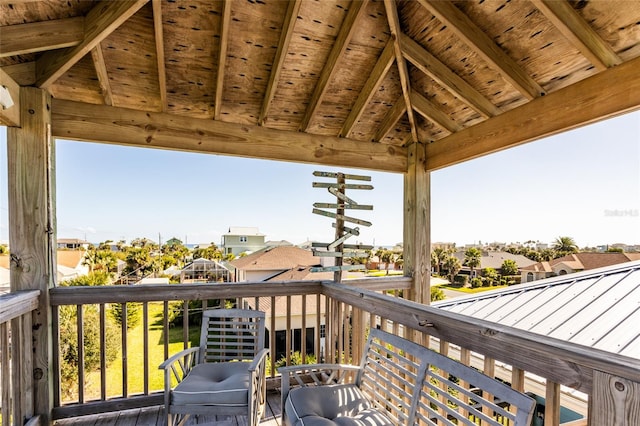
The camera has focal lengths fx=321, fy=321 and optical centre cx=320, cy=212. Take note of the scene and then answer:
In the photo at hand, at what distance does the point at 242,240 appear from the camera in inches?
181

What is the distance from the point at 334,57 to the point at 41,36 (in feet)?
6.87

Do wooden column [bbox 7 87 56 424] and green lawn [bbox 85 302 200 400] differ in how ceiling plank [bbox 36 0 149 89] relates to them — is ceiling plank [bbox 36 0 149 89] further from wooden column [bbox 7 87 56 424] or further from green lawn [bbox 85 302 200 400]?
green lawn [bbox 85 302 200 400]

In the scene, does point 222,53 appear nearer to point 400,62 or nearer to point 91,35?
point 91,35

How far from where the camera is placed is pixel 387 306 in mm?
2141

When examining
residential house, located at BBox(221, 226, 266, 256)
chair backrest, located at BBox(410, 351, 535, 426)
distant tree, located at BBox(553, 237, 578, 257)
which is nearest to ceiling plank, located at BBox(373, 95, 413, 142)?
distant tree, located at BBox(553, 237, 578, 257)

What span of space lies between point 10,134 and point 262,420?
2.87m

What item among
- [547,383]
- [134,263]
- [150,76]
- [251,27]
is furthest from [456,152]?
[134,263]

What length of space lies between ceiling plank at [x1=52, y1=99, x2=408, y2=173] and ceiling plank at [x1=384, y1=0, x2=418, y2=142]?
408 millimetres

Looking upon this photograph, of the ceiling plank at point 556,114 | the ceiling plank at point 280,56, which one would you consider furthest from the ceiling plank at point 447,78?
the ceiling plank at point 280,56

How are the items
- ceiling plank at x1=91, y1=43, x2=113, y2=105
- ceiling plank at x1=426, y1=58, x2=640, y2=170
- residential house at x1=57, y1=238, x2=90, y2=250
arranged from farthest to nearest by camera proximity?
residential house at x1=57, y1=238, x2=90, y2=250 → ceiling plank at x1=91, y1=43, x2=113, y2=105 → ceiling plank at x1=426, y1=58, x2=640, y2=170

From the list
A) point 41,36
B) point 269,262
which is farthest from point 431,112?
point 269,262

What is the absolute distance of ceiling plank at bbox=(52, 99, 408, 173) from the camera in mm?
2674

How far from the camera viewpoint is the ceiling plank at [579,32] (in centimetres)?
195

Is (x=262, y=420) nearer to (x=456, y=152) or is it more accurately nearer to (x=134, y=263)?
(x=456, y=152)
